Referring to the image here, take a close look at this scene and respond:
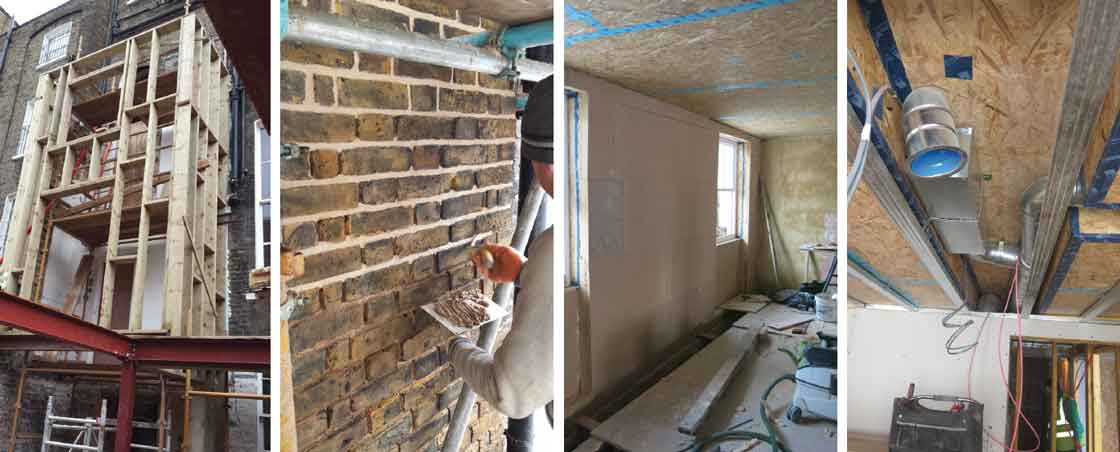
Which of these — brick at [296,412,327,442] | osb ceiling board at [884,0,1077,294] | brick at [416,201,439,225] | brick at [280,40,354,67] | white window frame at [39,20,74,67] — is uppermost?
white window frame at [39,20,74,67]

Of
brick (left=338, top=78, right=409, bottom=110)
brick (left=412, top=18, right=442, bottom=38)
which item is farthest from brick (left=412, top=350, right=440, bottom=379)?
brick (left=412, top=18, right=442, bottom=38)

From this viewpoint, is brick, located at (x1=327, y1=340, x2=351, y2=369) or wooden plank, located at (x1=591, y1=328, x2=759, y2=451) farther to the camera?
wooden plank, located at (x1=591, y1=328, x2=759, y2=451)

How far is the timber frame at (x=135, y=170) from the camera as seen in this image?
2096 mm

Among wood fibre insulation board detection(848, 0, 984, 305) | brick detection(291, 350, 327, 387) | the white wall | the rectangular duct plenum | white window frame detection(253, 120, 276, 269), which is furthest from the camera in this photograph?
the white wall

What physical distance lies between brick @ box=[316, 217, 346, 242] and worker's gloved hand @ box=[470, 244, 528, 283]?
234 mm

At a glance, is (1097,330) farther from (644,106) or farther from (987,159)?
(644,106)

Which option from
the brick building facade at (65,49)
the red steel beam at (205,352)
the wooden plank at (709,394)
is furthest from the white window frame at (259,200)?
the wooden plank at (709,394)

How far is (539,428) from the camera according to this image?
100 cm

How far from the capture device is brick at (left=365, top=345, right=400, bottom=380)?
97 centimetres

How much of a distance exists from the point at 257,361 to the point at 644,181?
184 cm

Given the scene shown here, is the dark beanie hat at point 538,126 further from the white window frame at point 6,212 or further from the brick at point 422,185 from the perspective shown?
the white window frame at point 6,212

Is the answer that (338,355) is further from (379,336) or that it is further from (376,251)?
(376,251)

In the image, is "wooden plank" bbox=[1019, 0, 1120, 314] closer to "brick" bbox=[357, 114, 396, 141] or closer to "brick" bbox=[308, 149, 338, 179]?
"brick" bbox=[357, 114, 396, 141]

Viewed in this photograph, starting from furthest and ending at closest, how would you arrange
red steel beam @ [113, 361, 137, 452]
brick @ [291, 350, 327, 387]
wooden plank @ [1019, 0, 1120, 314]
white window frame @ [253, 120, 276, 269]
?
red steel beam @ [113, 361, 137, 452]
white window frame @ [253, 120, 276, 269]
brick @ [291, 350, 327, 387]
wooden plank @ [1019, 0, 1120, 314]
